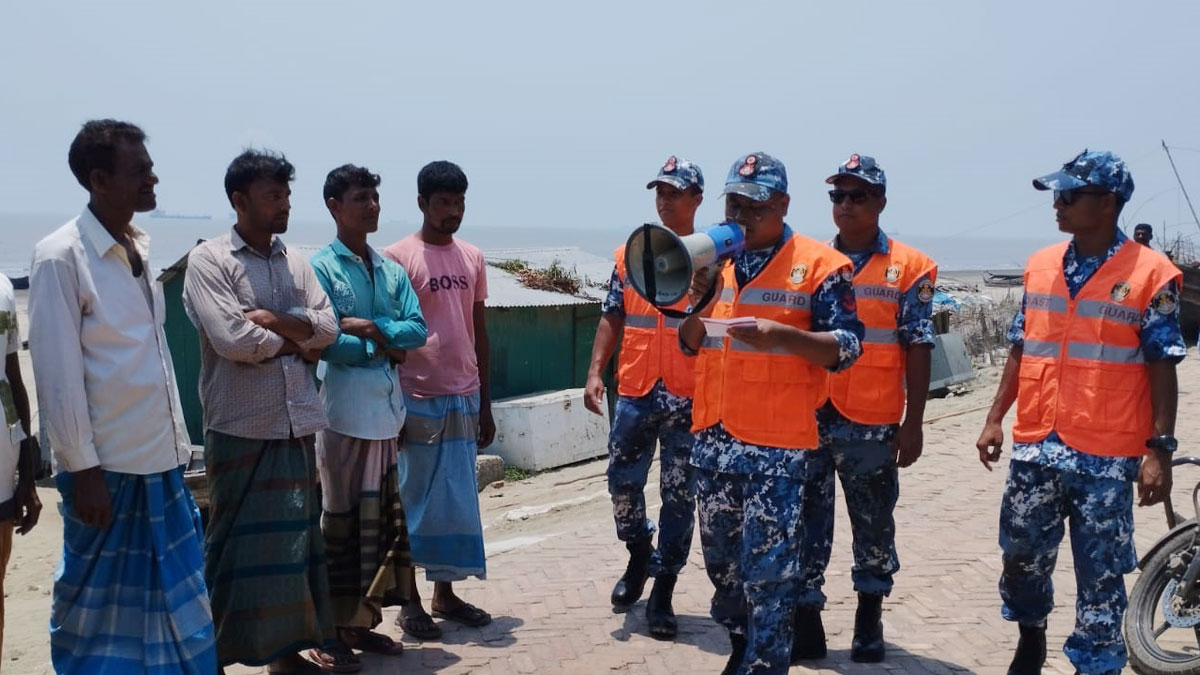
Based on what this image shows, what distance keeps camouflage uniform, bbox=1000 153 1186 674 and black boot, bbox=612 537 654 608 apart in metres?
1.86

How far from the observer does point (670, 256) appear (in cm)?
372

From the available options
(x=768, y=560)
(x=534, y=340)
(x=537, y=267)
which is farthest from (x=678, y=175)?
(x=537, y=267)

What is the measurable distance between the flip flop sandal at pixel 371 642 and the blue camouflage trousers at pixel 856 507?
1825 mm

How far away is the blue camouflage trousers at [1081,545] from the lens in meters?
4.15

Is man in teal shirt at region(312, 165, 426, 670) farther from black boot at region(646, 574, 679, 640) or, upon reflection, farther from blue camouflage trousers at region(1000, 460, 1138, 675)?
blue camouflage trousers at region(1000, 460, 1138, 675)

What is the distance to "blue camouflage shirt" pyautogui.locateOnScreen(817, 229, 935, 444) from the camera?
4715mm

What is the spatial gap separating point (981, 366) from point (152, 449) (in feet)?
55.4

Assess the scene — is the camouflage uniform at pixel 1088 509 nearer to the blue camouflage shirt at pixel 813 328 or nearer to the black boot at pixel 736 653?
the blue camouflage shirt at pixel 813 328

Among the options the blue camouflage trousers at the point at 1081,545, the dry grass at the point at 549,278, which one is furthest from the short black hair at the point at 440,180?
the dry grass at the point at 549,278

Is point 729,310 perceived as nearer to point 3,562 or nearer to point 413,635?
point 413,635

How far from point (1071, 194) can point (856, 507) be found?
5.20 feet

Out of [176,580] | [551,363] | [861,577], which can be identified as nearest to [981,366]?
[551,363]

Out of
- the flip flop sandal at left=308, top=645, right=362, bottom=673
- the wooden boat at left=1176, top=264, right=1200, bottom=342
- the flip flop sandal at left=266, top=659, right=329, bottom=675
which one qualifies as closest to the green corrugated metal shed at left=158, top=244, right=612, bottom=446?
the flip flop sandal at left=308, top=645, right=362, bottom=673

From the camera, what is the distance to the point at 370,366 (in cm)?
479
